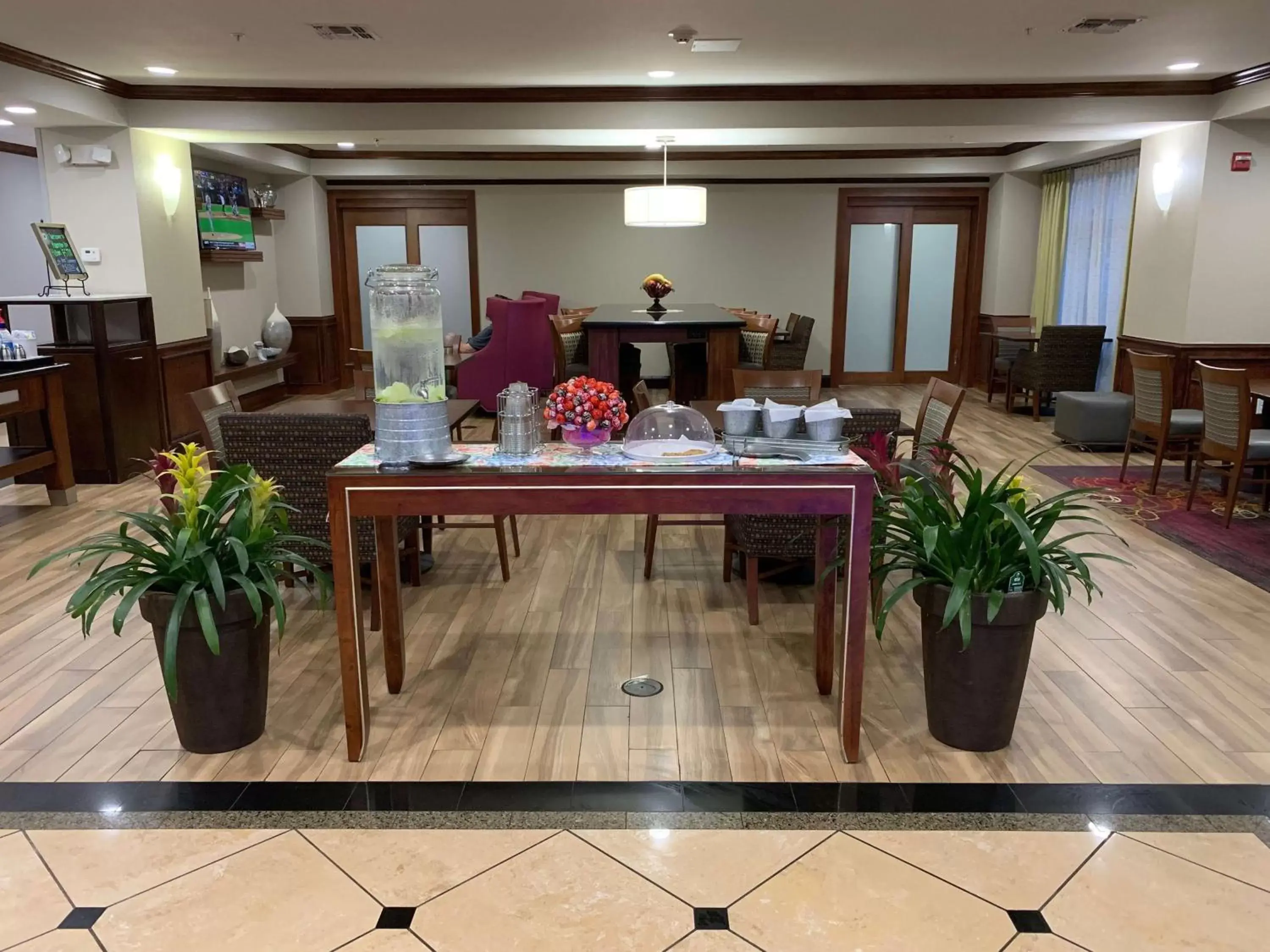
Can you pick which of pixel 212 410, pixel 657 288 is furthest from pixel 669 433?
pixel 657 288

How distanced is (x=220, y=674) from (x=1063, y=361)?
7.25 m

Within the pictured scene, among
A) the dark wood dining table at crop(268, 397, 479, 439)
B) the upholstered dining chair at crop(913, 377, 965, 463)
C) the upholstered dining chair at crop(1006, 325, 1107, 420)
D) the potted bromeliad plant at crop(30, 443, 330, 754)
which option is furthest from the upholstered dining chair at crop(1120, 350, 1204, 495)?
the potted bromeliad plant at crop(30, 443, 330, 754)

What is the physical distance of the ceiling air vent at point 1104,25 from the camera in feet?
14.4

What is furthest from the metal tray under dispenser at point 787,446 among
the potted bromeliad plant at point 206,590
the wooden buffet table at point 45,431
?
the wooden buffet table at point 45,431

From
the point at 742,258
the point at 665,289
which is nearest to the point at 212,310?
the point at 665,289

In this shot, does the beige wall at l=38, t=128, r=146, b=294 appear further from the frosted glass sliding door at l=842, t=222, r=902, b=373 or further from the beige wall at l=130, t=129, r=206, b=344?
the frosted glass sliding door at l=842, t=222, r=902, b=373

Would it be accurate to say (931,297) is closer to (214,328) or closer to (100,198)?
(214,328)

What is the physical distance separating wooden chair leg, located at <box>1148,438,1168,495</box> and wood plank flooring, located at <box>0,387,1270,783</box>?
124 centimetres

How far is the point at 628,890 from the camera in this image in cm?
207

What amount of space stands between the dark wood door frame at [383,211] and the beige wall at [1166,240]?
21.0ft

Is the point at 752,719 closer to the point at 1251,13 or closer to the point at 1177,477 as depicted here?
the point at 1251,13

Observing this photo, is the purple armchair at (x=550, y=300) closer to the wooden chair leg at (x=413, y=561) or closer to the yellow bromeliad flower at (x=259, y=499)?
the wooden chair leg at (x=413, y=561)

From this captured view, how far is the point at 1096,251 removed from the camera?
8375 millimetres

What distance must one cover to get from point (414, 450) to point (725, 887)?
1.29 meters
